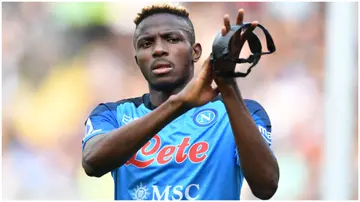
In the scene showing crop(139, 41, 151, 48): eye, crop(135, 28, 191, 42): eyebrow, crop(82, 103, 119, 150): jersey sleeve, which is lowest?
crop(82, 103, 119, 150): jersey sleeve

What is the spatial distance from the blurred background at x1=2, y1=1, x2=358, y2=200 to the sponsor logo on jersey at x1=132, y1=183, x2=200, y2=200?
3405 mm

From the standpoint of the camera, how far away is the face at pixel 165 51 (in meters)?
3.19

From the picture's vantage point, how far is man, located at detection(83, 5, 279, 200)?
9.71 feet

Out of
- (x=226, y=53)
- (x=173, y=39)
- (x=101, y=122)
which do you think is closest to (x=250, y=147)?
(x=226, y=53)

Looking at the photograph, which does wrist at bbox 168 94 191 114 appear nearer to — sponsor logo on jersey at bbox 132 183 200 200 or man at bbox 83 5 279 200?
man at bbox 83 5 279 200

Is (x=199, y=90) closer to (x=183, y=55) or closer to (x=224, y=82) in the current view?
(x=224, y=82)

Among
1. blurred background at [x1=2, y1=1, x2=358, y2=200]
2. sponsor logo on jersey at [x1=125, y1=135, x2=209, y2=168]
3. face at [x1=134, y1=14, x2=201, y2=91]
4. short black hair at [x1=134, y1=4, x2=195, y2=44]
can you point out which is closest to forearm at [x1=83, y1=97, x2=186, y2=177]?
sponsor logo on jersey at [x1=125, y1=135, x2=209, y2=168]

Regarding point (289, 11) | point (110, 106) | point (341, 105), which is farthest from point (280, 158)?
point (110, 106)

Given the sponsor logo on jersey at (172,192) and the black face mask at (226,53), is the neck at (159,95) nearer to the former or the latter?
the sponsor logo on jersey at (172,192)

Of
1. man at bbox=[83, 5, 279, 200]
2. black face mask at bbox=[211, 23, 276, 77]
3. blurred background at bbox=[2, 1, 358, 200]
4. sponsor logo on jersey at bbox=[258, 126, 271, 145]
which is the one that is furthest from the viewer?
blurred background at bbox=[2, 1, 358, 200]

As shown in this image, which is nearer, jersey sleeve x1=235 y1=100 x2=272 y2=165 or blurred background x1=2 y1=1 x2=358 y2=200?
jersey sleeve x1=235 y1=100 x2=272 y2=165

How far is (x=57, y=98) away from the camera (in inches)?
281

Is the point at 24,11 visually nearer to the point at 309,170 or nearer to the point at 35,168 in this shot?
the point at 35,168

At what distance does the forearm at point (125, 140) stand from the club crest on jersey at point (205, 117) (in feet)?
1.54
